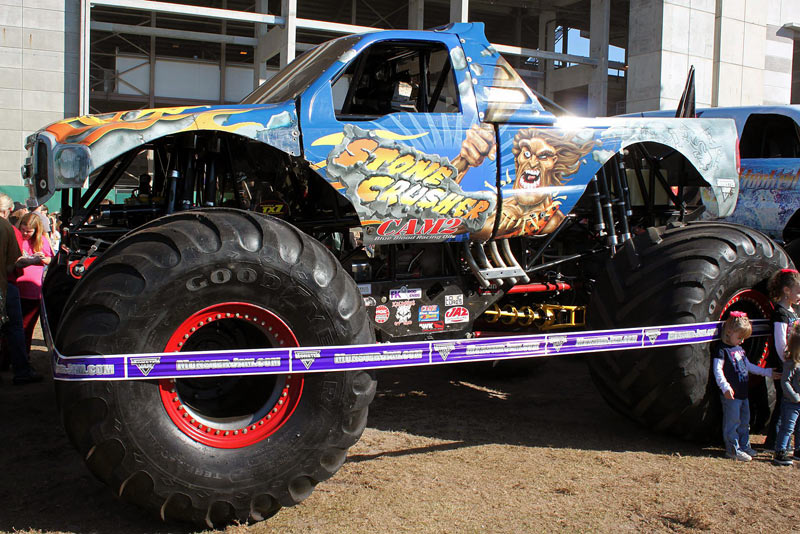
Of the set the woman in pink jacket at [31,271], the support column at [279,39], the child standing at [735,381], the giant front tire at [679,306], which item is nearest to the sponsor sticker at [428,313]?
the giant front tire at [679,306]

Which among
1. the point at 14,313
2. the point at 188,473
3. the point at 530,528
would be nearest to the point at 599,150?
the point at 530,528

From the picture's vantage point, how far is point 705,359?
205 inches

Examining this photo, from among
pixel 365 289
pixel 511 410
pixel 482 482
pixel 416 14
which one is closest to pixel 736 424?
pixel 511 410

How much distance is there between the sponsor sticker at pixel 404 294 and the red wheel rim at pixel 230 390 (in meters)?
1.19

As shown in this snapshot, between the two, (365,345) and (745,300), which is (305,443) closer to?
(365,345)

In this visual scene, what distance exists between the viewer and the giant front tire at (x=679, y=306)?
5125mm

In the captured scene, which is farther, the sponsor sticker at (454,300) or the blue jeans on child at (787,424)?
the sponsor sticker at (454,300)

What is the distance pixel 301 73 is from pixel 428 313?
1934 mm

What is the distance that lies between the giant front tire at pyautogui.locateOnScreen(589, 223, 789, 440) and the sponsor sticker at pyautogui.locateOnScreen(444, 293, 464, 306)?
1058 mm

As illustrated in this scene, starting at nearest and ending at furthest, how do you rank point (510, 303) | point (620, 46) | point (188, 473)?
point (188, 473), point (510, 303), point (620, 46)

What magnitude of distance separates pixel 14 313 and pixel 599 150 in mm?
5795

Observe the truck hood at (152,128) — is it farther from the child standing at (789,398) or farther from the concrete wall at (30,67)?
the concrete wall at (30,67)

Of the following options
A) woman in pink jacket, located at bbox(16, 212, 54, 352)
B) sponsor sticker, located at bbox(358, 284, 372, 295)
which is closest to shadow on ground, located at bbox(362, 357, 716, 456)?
sponsor sticker, located at bbox(358, 284, 372, 295)

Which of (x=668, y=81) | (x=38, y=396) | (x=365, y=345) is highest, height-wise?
(x=668, y=81)
